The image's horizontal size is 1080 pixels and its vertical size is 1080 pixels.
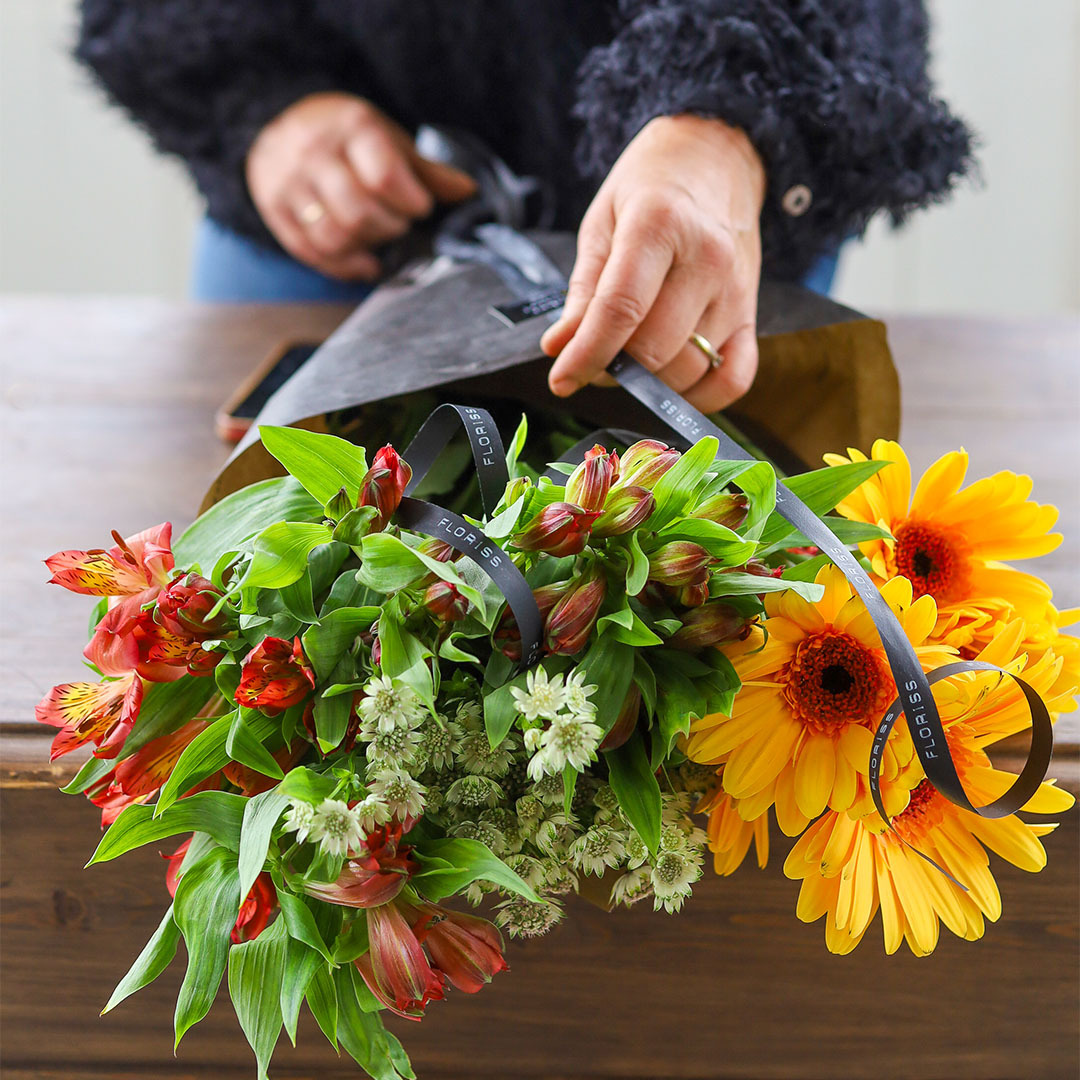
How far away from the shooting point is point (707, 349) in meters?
0.42

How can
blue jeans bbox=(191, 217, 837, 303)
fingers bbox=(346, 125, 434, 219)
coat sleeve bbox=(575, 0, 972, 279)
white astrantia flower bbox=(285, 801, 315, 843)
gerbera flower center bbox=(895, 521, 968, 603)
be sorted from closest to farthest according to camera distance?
white astrantia flower bbox=(285, 801, 315, 843), gerbera flower center bbox=(895, 521, 968, 603), coat sleeve bbox=(575, 0, 972, 279), fingers bbox=(346, 125, 434, 219), blue jeans bbox=(191, 217, 837, 303)

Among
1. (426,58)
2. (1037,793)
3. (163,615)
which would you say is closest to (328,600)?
(163,615)

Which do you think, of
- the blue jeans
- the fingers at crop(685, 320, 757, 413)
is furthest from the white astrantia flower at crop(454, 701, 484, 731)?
the blue jeans

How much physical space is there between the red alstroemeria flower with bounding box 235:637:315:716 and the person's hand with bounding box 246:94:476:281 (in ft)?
1.68

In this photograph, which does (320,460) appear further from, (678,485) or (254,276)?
(254,276)

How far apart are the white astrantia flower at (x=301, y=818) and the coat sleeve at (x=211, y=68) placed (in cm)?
63

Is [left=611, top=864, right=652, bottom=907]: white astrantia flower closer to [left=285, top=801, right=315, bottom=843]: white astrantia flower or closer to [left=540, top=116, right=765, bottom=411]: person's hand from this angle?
[left=285, top=801, right=315, bottom=843]: white astrantia flower

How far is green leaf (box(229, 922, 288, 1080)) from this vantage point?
10.4 inches

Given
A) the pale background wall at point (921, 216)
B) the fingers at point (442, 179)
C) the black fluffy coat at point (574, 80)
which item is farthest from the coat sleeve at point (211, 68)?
the pale background wall at point (921, 216)

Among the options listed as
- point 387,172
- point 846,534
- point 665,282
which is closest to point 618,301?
point 665,282

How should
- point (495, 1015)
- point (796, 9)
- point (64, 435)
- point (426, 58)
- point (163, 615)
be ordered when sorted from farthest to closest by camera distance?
point (426, 58) < point (64, 435) < point (796, 9) < point (495, 1015) < point (163, 615)

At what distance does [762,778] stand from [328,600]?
132 millimetres

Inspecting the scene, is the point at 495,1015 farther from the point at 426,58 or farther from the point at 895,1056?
the point at 426,58

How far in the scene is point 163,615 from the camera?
0.27 m
